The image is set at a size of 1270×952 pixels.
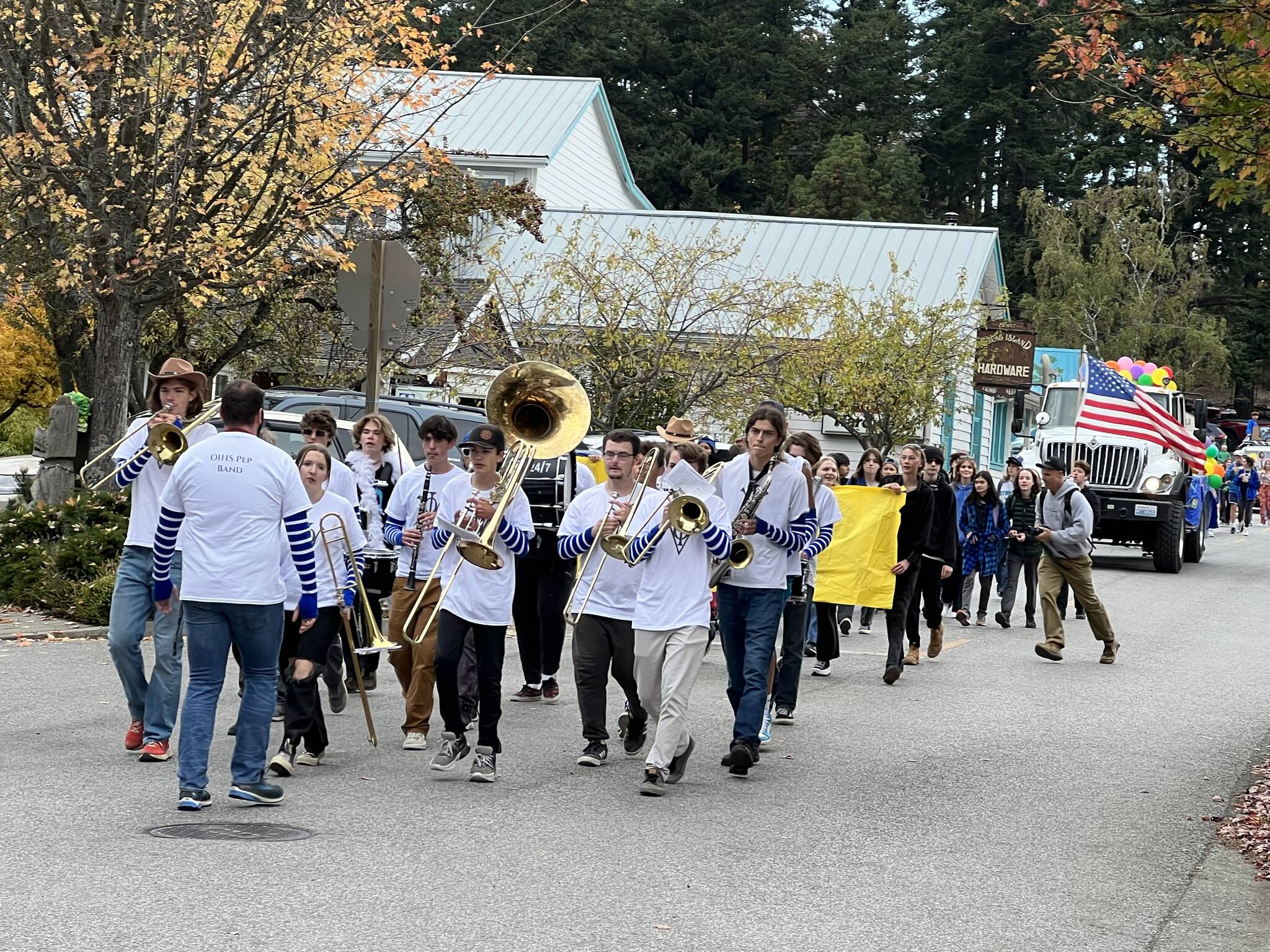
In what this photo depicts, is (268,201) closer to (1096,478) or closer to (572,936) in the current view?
(572,936)

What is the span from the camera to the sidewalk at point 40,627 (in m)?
12.9

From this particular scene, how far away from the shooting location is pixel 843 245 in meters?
42.4

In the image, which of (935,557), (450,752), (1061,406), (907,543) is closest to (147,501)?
(450,752)

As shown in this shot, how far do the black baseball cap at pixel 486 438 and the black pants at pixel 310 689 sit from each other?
112 centimetres

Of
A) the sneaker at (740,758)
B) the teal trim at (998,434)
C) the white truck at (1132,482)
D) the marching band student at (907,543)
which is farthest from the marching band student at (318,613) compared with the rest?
the teal trim at (998,434)

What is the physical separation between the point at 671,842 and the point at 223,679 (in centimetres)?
211

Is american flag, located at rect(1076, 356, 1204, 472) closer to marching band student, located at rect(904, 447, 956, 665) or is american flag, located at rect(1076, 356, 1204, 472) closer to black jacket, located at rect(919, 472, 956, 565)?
marching band student, located at rect(904, 447, 956, 665)

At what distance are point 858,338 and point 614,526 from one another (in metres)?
22.3

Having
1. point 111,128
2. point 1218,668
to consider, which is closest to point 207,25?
point 111,128

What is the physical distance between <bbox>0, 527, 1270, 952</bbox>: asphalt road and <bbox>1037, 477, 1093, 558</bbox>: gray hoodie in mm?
3361

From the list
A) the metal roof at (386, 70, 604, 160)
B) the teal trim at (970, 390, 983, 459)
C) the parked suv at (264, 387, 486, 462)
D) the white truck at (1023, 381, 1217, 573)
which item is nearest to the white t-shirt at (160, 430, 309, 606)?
the parked suv at (264, 387, 486, 462)

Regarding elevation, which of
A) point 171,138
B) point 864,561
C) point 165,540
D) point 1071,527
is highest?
point 171,138

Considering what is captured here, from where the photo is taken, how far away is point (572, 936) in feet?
18.9

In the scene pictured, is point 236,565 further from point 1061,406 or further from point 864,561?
point 1061,406
